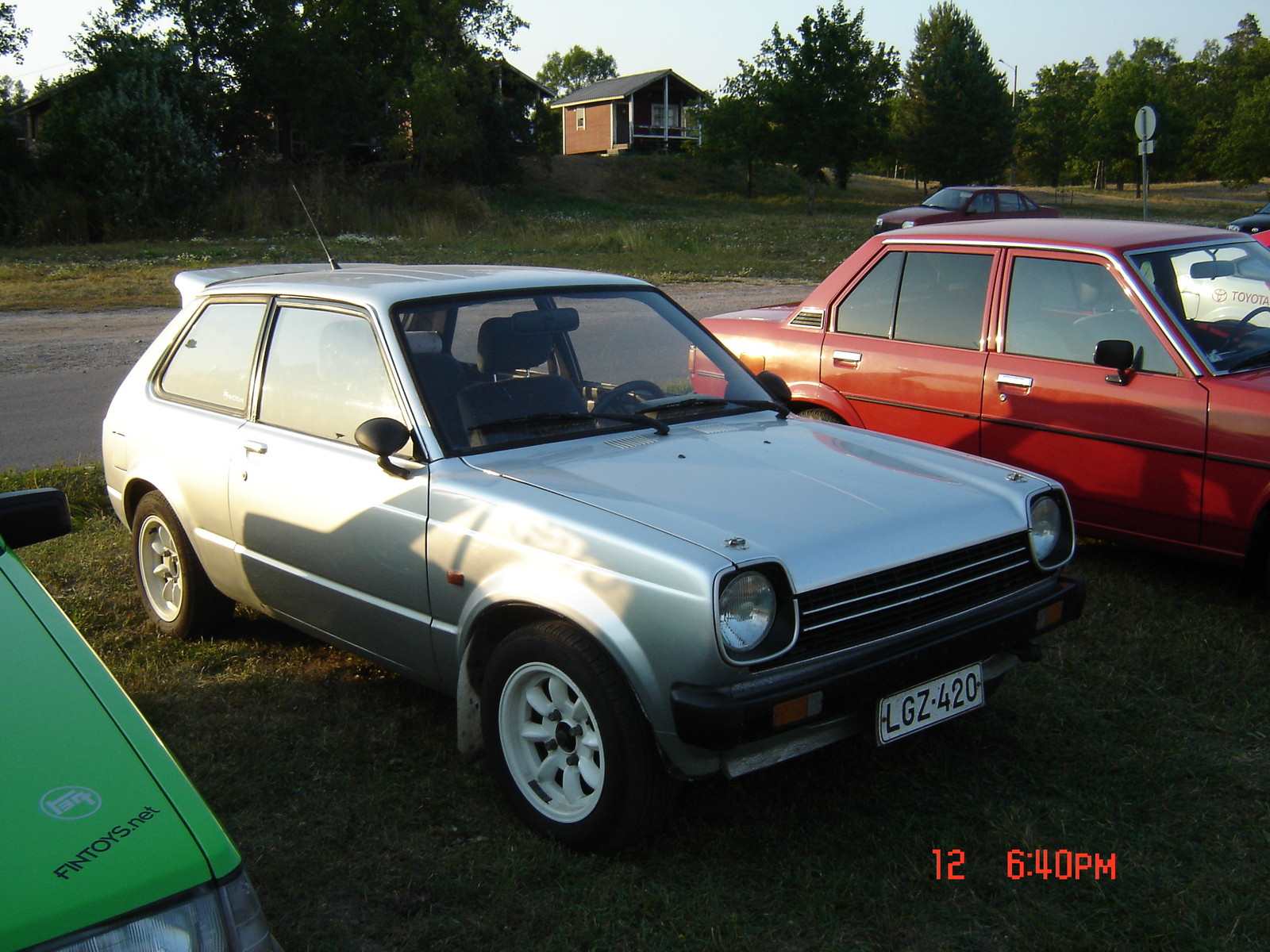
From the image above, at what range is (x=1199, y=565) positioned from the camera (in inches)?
214

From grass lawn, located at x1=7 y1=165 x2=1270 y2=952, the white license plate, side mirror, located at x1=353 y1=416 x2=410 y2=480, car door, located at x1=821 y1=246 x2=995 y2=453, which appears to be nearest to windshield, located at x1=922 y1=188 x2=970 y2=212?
car door, located at x1=821 y1=246 x2=995 y2=453

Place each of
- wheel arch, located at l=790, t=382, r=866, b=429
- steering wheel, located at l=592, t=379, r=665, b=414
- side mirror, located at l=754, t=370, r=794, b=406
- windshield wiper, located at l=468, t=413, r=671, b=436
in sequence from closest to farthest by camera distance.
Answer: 1. windshield wiper, located at l=468, t=413, r=671, b=436
2. steering wheel, located at l=592, t=379, r=665, b=414
3. side mirror, located at l=754, t=370, r=794, b=406
4. wheel arch, located at l=790, t=382, r=866, b=429

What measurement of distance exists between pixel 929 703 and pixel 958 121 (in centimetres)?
5636

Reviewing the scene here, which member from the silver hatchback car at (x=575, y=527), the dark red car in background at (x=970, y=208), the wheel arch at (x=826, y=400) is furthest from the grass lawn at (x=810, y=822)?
the dark red car in background at (x=970, y=208)

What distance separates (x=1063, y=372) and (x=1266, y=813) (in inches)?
94.9

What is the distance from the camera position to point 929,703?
3125 millimetres

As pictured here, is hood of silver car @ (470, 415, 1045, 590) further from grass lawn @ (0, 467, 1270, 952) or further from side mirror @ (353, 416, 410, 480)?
grass lawn @ (0, 467, 1270, 952)

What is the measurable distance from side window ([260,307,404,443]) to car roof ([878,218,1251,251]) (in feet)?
10.8

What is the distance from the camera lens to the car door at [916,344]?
5543 millimetres

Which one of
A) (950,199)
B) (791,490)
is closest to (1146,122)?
(950,199)

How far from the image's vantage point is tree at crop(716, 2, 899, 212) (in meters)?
47.3

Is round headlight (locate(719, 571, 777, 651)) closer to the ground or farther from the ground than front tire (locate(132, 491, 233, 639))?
farther from the ground

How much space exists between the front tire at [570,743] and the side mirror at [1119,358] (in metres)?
3.06

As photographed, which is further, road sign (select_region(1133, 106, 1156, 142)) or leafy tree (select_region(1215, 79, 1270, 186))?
leafy tree (select_region(1215, 79, 1270, 186))
